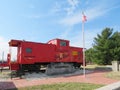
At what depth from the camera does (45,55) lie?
747 inches

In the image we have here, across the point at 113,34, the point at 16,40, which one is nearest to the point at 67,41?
the point at 16,40

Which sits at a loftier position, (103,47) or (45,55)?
(103,47)

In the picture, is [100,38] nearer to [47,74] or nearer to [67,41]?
[67,41]

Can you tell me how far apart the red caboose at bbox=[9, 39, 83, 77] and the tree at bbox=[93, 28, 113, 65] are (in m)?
13.0

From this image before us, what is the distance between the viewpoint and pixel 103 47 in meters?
34.2

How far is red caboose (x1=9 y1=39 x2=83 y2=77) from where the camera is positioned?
17312 millimetres

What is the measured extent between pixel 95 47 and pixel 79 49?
13.3 meters

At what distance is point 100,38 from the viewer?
120 feet

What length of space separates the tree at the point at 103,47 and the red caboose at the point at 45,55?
42.6 ft

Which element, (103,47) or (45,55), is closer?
(45,55)

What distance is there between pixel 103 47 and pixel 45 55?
59.8 ft

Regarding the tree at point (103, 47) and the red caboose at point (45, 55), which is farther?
the tree at point (103, 47)

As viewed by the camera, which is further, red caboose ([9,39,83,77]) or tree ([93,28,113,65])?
tree ([93,28,113,65])

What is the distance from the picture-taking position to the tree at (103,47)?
33.9m
